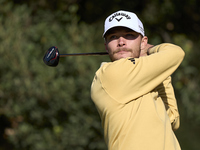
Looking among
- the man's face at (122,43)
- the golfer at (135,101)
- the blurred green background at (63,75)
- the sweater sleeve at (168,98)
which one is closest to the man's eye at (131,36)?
the man's face at (122,43)

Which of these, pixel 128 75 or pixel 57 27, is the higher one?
pixel 57 27

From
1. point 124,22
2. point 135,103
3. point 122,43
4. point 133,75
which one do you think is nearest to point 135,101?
point 135,103

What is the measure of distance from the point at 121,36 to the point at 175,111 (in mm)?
682

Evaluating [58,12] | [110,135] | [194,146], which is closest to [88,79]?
[58,12]

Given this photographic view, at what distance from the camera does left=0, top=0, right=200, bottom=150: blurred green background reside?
5.29 meters

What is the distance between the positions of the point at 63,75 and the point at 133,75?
361 cm

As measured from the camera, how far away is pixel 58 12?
5.97 metres

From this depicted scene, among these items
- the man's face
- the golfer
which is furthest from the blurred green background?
the golfer

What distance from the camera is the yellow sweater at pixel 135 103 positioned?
1903mm

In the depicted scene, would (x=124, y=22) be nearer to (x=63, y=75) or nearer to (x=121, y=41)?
(x=121, y=41)

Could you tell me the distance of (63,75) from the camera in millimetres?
5457

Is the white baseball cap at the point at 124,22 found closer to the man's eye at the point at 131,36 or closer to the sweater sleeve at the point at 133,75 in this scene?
the man's eye at the point at 131,36

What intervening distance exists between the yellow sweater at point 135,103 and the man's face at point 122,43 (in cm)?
15

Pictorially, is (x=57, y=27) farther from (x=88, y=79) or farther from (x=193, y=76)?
(x=193, y=76)
